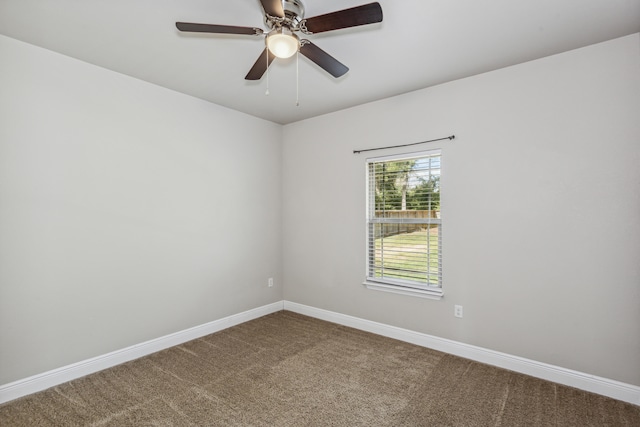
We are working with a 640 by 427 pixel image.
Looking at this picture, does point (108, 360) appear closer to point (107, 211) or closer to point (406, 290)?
point (107, 211)

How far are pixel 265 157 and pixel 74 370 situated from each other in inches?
116

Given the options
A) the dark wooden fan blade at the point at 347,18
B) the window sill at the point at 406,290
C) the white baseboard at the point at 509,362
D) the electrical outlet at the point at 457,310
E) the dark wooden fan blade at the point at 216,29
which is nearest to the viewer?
the dark wooden fan blade at the point at 347,18

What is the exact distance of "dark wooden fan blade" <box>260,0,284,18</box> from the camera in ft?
5.30

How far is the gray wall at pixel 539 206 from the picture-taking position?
241 cm

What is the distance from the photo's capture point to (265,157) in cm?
438

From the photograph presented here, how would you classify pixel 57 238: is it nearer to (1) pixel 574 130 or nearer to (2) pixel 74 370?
(2) pixel 74 370

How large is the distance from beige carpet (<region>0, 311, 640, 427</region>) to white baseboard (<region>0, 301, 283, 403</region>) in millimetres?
68

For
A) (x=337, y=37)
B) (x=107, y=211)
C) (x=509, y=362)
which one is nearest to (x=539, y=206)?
(x=509, y=362)

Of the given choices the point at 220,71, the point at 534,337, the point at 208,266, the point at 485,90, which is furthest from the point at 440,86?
the point at 208,266

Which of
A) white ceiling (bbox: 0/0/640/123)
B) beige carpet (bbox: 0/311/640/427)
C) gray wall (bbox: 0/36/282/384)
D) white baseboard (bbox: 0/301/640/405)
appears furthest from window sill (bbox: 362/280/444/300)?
white ceiling (bbox: 0/0/640/123)

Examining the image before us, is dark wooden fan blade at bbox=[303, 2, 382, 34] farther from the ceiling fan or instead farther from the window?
the window

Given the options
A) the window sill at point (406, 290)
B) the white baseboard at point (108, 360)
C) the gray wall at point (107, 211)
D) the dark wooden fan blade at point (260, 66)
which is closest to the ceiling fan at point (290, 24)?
the dark wooden fan blade at point (260, 66)

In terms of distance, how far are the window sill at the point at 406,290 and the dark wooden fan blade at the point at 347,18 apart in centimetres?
253

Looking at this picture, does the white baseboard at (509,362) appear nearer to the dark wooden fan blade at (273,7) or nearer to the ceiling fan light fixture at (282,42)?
the ceiling fan light fixture at (282,42)
